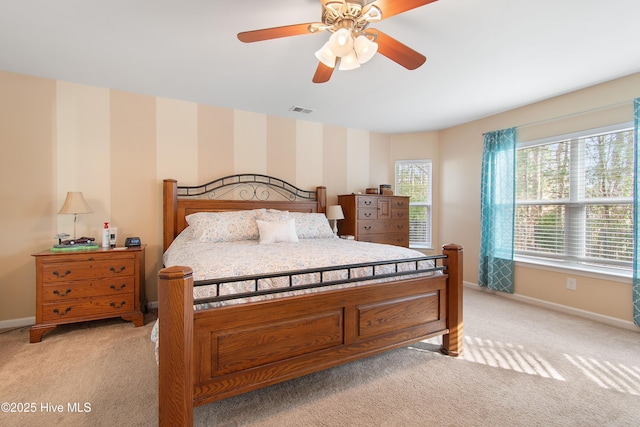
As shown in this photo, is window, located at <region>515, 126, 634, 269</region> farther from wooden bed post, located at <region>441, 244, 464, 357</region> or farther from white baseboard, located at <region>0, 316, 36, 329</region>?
white baseboard, located at <region>0, 316, 36, 329</region>

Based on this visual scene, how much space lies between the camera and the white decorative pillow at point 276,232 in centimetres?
284

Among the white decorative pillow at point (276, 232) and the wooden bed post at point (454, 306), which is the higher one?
the white decorative pillow at point (276, 232)

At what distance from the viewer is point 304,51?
7.82 ft

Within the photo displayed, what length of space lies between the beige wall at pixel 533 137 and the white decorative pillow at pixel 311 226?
235cm

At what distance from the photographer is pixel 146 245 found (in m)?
3.31

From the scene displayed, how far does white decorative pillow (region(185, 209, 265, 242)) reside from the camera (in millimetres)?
2910

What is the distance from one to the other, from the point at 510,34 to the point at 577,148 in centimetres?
200

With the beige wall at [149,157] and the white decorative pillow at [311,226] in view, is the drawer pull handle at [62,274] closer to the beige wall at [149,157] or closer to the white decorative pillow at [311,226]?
the beige wall at [149,157]

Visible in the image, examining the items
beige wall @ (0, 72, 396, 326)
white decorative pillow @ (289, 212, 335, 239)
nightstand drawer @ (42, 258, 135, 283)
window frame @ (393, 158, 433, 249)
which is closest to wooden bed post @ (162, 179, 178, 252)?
beige wall @ (0, 72, 396, 326)

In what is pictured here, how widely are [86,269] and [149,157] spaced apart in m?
1.40

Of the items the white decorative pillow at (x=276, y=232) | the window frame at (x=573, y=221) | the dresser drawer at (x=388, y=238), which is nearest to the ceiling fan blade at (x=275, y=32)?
the white decorative pillow at (x=276, y=232)

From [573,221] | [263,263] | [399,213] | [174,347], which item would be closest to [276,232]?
[263,263]

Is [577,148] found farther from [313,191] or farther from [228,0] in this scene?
[228,0]

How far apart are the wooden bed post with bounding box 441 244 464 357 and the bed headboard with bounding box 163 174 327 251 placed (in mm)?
2308
